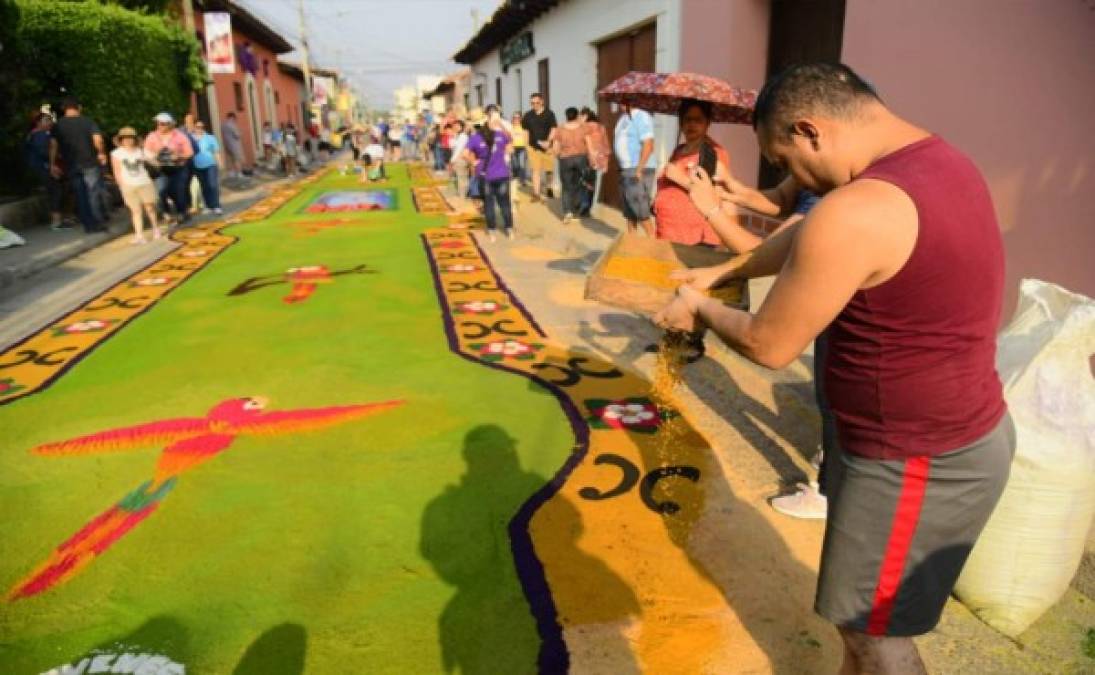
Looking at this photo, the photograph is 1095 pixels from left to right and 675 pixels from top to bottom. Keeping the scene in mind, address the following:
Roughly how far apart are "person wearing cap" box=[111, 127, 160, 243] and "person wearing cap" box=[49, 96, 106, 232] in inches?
22.4

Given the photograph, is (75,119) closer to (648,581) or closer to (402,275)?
(402,275)

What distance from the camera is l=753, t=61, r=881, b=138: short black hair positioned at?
5.01 feet

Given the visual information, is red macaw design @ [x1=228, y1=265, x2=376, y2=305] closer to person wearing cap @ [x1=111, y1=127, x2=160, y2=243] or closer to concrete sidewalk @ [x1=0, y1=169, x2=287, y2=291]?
concrete sidewalk @ [x1=0, y1=169, x2=287, y2=291]

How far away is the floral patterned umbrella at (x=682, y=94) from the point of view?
4441 mm

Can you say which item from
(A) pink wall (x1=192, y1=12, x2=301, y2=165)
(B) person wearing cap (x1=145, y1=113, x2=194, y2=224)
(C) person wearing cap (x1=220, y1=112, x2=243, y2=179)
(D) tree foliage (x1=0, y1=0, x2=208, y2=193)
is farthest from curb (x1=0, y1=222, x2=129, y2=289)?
(A) pink wall (x1=192, y1=12, x2=301, y2=165)

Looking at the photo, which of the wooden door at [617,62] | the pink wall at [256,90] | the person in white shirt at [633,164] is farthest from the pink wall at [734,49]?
the pink wall at [256,90]

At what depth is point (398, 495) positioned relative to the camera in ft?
10.5

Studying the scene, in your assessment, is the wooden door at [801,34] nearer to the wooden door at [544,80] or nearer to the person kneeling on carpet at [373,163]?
the wooden door at [544,80]

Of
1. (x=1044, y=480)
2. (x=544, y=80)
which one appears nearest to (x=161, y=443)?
(x=1044, y=480)

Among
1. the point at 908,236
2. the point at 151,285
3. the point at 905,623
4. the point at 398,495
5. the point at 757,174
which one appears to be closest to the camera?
the point at 908,236

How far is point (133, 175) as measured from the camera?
9.66 m

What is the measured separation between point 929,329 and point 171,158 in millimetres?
12048

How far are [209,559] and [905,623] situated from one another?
96.2 inches

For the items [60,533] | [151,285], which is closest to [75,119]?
[151,285]
